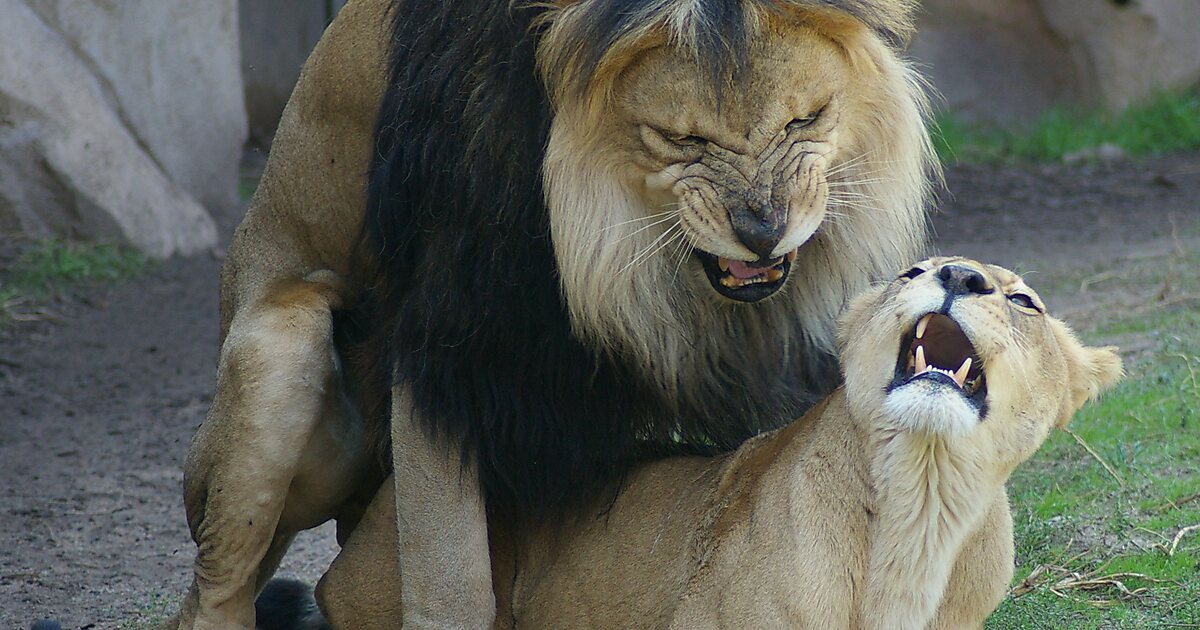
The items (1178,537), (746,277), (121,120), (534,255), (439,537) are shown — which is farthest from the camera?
(121,120)

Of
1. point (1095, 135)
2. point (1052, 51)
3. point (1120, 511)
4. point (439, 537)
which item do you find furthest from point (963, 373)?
point (1052, 51)

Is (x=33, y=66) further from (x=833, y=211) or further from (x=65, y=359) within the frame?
(x=833, y=211)

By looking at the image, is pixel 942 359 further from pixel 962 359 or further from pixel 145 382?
pixel 145 382

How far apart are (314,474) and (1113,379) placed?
201cm

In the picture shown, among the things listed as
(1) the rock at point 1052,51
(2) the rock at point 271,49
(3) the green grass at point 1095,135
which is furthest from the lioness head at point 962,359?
(2) the rock at point 271,49

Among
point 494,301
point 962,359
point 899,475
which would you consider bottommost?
point 899,475

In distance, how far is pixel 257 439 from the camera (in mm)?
3756

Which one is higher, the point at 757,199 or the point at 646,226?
the point at 757,199

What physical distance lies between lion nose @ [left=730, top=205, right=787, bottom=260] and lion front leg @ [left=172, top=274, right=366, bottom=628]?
54.5 inches

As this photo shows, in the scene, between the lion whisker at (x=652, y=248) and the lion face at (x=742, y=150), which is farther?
the lion whisker at (x=652, y=248)

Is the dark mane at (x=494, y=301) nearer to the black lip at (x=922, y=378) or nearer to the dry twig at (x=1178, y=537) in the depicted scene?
the black lip at (x=922, y=378)

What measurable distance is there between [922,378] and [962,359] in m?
0.14

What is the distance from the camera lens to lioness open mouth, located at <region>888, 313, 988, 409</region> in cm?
278

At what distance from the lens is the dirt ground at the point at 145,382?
15.7 ft
